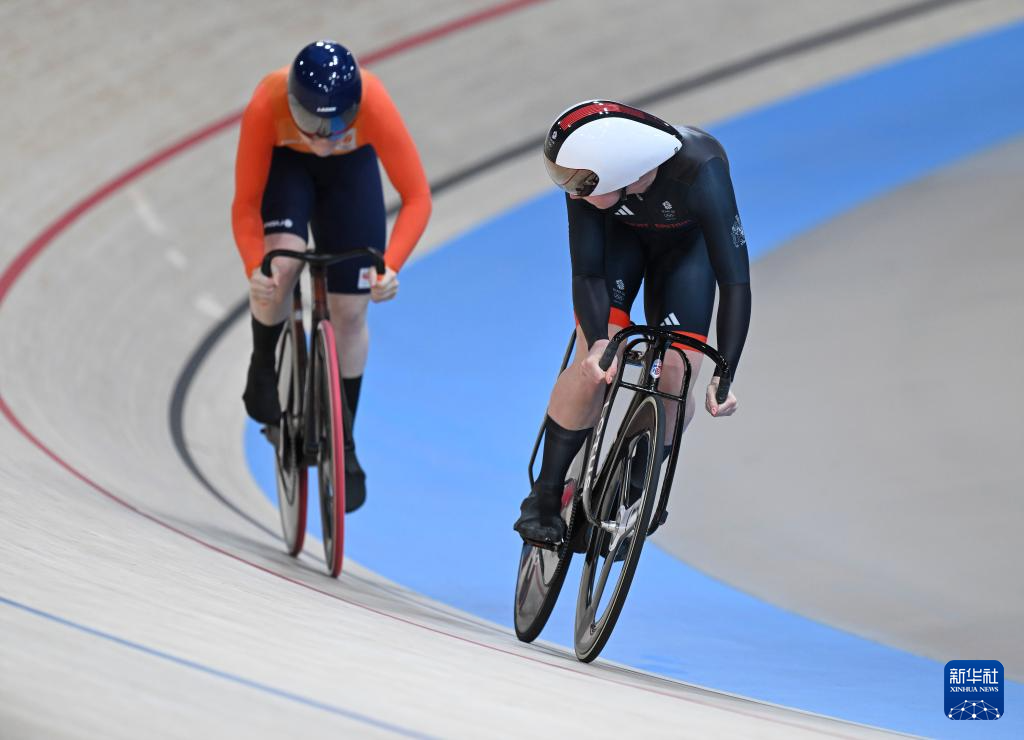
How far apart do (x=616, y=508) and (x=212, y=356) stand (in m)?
2.63

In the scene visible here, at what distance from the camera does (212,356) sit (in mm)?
4871

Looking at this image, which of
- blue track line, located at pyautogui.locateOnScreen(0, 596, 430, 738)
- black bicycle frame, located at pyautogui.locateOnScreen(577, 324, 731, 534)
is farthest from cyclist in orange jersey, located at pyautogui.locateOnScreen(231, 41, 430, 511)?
blue track line, located at pyautogui.locateOnScreen(0, 596, 430, 738)

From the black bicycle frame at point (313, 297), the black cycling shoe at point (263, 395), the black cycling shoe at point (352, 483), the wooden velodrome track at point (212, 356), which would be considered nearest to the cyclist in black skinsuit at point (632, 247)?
the wooden velodrome track at point (212, 356)

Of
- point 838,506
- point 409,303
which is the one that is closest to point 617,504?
point 838,506

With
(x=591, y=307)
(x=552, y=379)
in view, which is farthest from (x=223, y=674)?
(x=552, y=379)

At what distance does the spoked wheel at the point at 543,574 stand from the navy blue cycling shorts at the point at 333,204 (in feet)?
2.57

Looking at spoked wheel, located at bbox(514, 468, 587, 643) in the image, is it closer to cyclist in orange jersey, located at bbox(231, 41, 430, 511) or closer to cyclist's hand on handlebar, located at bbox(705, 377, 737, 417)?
cyclist's hand on handlebar, located at bbox(705, 377, 737, 417)

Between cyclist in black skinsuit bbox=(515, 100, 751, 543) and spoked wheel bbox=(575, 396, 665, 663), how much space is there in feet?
0.24

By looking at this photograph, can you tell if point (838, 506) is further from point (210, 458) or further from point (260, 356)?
point (210, 458)

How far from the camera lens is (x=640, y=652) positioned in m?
3.18

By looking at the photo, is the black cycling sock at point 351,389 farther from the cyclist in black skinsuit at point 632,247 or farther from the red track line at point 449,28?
the red track line at point 449,28

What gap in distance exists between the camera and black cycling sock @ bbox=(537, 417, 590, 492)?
2.72 m

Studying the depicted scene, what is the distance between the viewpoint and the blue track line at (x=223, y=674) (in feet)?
5.19

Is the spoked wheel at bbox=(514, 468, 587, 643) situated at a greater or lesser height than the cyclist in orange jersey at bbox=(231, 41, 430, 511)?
lesser
